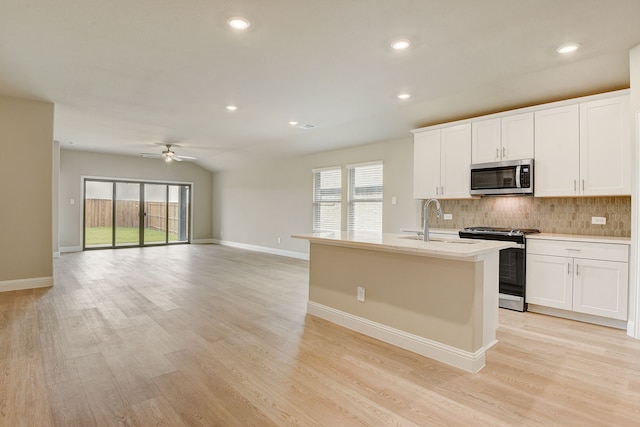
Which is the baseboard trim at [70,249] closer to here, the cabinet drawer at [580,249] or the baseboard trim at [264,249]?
the baseboard trim at [264,249]

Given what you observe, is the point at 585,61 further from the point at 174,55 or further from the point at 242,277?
the point at 242,277

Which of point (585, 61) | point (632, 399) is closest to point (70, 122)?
point (585, 61)

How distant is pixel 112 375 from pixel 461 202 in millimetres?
4744

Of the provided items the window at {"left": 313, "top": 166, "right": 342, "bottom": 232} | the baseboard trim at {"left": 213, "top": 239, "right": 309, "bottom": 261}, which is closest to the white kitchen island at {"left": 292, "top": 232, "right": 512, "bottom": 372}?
the window at {"left": 313, "top": 166, "right": 342, "bottom": 232}

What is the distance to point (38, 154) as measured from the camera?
4.81m

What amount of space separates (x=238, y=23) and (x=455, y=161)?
3.42 meters

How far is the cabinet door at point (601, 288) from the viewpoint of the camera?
3326 mm

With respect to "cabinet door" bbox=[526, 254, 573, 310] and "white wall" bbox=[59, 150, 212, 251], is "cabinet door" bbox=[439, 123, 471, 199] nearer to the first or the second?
"cabinet door" bbox=[526, 254, 573, 310]

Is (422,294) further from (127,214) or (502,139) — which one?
(127,214)

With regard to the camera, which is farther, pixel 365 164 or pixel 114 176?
pixel 114 176

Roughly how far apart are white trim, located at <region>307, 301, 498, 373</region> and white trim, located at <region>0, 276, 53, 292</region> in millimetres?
4135

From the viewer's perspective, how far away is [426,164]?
202 inches

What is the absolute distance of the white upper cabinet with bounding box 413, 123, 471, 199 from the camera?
15.5 ft

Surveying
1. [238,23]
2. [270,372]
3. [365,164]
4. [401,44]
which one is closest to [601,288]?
[401,44]
